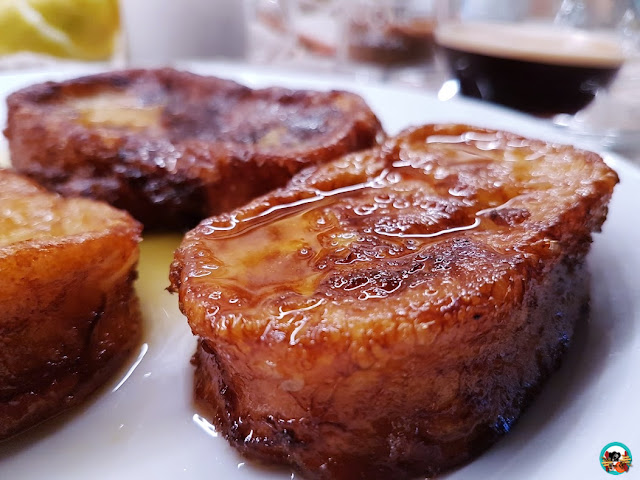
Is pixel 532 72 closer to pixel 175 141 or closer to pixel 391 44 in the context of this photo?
pixel 391 44

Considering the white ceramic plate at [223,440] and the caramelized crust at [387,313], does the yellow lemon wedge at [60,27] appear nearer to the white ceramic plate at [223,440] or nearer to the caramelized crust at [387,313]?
the white ceramic plate at [223,440]

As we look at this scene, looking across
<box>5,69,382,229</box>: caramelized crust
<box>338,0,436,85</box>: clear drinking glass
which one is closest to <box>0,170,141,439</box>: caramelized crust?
<box>5,69,382,229</box>: caramelized crust

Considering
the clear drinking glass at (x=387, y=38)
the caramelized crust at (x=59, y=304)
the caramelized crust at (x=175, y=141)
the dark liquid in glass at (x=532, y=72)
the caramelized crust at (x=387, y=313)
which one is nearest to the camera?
the caramelized crust at (x=387, y=313)

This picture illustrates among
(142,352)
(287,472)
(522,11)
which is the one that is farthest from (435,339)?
(522,11)

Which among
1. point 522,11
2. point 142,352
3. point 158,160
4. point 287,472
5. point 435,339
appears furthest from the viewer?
point 522,11

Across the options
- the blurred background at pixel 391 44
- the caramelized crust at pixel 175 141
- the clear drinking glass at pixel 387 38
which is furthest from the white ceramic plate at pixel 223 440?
the clear drinking glass at pixel 387 38

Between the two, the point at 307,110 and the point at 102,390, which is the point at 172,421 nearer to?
the point at 102,390

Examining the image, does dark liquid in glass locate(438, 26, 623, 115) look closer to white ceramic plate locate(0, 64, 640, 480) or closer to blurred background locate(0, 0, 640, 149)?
blurred background locate(0, 0, 640, 149)
